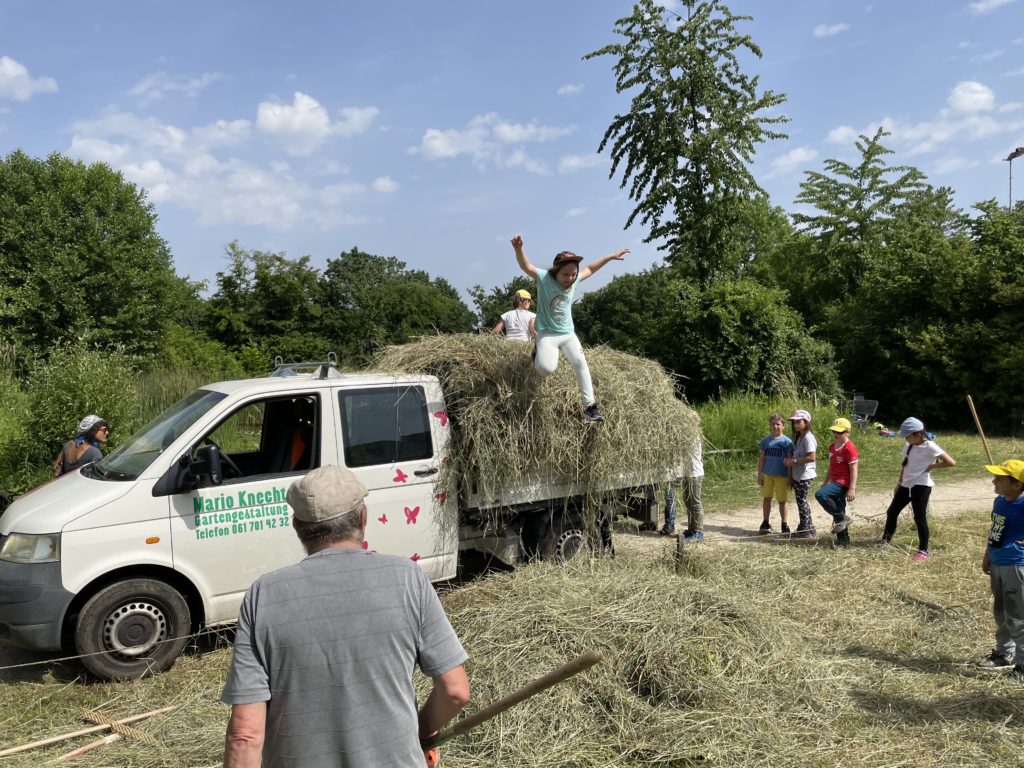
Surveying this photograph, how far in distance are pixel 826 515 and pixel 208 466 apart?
8.22m

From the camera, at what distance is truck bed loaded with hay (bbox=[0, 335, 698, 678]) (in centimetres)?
475

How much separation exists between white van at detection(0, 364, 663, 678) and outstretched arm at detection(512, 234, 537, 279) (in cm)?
147

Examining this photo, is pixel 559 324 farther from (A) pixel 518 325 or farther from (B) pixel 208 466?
(B) pixel 208 466

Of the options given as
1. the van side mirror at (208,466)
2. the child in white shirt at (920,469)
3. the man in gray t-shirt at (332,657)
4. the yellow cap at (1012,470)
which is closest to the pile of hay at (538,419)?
the van side mirror at (208,466)

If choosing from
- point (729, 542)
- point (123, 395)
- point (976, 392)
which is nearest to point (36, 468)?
point (123, 395)

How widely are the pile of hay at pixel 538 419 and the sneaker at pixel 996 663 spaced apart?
291 centimetres

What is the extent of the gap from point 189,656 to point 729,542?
5933 millimetres

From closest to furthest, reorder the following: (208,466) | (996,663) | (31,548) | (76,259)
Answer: (31,548) → (996,663) → (208,466) → (76,259)

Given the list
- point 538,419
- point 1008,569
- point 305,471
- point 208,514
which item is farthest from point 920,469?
point 208,514

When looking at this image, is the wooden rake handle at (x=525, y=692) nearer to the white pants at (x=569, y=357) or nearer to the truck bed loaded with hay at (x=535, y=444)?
the truck bed loaded with hay at (x=535, y=444)

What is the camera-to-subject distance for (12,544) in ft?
15.6

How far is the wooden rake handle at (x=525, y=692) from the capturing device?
1.98m

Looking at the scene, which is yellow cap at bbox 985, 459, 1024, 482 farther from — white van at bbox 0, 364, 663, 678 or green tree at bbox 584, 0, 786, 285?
green tree at bbox 584, 0, 786, 285

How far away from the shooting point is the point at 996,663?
478 cm
